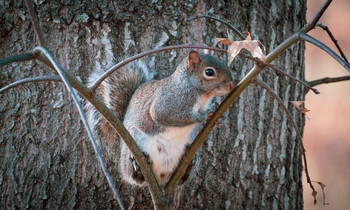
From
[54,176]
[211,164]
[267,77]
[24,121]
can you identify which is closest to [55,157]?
[54,176]

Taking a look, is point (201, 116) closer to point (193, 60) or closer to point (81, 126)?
point (193, 60)

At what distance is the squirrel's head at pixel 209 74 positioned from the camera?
173 cm

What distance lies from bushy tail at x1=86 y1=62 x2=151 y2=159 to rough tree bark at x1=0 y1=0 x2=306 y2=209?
0.22ft

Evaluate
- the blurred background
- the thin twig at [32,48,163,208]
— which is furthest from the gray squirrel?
the blurred background

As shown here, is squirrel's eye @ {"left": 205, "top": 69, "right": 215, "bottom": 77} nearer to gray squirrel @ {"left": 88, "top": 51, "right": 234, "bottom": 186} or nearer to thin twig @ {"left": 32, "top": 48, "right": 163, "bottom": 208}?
gray squirrel @ {"left": 88, "top": 51, "right": 234, "bottom": 186}

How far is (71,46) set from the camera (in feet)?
5.90

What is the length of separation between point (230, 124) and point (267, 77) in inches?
12.7

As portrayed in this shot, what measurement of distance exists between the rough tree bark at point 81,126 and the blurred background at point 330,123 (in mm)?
2209

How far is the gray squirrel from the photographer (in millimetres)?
1785

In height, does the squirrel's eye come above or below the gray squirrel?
above

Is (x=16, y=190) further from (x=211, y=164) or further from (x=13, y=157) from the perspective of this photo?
(x=211, y=164)

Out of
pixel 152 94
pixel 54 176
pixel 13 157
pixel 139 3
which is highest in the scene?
pixel 139 3

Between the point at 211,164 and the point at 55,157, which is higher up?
the point at 55,157

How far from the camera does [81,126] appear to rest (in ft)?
5.93
